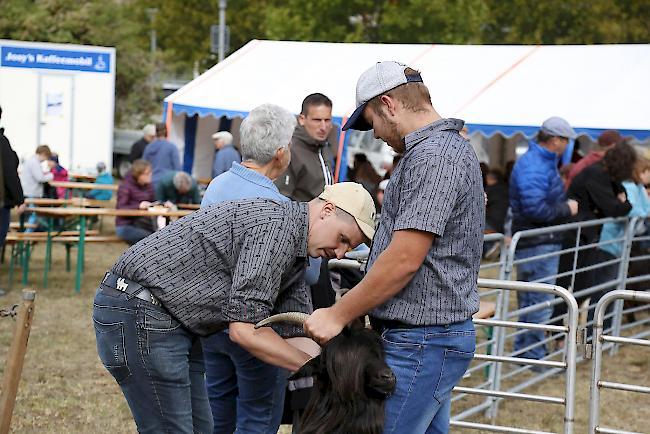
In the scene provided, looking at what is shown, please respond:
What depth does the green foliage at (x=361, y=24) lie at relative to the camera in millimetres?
31750

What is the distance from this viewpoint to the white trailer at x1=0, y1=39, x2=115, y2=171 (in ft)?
69.9

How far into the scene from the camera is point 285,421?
14.1ft

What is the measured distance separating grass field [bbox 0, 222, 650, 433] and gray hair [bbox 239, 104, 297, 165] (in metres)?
2.40

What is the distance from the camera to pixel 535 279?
7.99 m

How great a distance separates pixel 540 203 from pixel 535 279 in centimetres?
56

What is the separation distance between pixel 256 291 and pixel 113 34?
32844 millimetres

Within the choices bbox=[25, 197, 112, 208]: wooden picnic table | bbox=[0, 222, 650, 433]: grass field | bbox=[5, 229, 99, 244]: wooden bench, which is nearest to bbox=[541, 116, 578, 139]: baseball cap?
bbox=[0, 222, 650, 433]: grass field

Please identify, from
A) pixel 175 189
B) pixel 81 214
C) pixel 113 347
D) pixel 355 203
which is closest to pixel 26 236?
pixel 81 214

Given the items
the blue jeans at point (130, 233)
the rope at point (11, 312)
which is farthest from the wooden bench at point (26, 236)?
the rope at point (11, 312)

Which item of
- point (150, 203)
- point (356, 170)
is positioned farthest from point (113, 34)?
point (150, 203)

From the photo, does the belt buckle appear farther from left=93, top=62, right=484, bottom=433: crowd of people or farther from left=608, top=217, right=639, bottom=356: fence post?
left=608, top=217, right=639, bottom=356: fence post

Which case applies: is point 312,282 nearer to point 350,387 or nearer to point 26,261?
point 350,387

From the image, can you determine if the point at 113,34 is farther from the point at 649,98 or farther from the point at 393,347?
the point at 393,347

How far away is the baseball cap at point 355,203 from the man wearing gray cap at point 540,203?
189 inches
